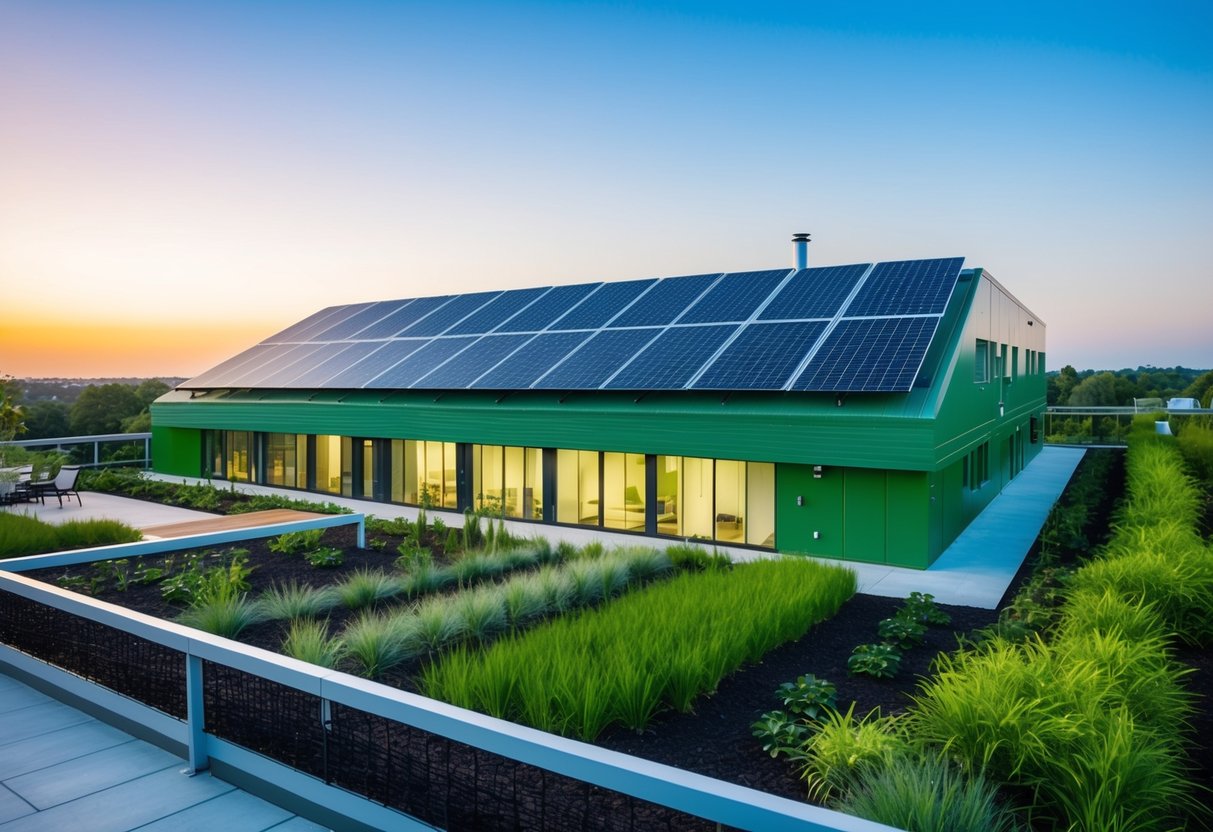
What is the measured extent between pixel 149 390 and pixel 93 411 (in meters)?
7.90

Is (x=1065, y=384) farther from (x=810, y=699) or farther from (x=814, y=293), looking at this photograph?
(x=810, y=699)

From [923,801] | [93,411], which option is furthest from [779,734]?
[93,411]

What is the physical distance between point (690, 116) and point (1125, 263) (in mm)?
25677

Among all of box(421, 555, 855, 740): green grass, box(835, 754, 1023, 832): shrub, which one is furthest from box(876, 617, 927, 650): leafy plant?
box(835, 754, 1023, 832): shrub

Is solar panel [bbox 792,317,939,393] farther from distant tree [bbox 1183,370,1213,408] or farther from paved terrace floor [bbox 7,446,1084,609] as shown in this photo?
distant tree [bbox 1183,370,1213,408]

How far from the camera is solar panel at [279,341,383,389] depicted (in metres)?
24.4

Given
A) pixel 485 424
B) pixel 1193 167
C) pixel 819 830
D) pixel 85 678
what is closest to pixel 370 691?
pixel 819 830

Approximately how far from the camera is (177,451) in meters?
27.8

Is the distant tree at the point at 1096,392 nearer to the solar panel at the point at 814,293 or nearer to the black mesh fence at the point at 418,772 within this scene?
the solar panel at the point at 814,293

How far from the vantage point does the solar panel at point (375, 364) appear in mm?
23188

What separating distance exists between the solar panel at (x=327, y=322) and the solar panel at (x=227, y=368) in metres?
1.22

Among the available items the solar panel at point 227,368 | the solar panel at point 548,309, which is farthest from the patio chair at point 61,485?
the solar panel at point 548,309

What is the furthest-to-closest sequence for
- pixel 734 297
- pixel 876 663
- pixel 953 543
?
pixel 734 297, pixel 953 543, pixel 876 663

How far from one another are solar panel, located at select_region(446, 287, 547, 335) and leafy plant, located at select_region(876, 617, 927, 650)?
17683 mm
